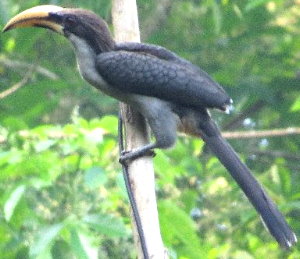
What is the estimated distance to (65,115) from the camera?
5.74 metres

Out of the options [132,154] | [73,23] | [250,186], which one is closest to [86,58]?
[73,23]

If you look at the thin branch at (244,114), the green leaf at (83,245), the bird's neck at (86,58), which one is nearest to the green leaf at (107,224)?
the green leaf at (83,245)

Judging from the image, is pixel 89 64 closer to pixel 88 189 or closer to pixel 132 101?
pixel 132 101

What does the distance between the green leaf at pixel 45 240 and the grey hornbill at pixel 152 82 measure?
587 millimetres

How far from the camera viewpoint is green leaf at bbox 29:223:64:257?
11.2ft

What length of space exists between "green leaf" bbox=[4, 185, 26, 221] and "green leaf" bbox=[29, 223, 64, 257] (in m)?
0.12

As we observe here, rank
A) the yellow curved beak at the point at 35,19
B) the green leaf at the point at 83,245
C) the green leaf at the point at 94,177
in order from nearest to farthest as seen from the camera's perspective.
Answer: the yellow curved beak at the point at 35,19
the green leaf at the point at 83,245
the green leaf at the point at 94,177

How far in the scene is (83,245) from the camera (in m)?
3.43

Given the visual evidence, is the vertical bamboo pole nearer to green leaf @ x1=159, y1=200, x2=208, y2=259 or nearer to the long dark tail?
the long dark tail

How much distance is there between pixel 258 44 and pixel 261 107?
51cm

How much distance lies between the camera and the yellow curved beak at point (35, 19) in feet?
9.59

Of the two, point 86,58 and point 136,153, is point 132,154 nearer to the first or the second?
point 136,153

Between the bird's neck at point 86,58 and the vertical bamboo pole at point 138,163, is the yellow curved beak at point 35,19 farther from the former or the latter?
the vertical bamboo pole at point 138,163

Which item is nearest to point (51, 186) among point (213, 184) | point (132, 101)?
point (132, 101)
